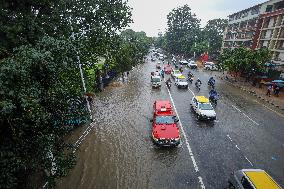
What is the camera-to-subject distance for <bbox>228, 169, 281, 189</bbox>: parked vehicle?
399 inches

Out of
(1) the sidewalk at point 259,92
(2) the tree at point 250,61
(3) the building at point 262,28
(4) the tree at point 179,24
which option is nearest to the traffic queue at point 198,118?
(1) the sidewalk at point 259,92

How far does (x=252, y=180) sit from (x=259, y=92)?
1071 inches

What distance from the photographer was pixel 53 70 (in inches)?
324

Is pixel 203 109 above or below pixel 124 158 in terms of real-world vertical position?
above

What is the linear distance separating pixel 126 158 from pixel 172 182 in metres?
3.55

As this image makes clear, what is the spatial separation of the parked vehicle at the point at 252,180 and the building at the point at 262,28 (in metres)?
38.2

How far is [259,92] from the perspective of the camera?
114 feet

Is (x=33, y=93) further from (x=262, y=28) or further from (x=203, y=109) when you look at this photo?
(x=262, y=28)

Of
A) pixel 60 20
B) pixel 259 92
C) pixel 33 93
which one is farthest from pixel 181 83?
pixel 33 93

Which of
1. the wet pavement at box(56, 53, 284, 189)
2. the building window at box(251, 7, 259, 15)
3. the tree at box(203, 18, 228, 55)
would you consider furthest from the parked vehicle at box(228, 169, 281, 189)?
Answer: the tree at box(203, 18, 228, 55)

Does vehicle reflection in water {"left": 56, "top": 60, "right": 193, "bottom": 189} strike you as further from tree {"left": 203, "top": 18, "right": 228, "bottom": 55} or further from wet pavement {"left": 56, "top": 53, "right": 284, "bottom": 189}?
tree {"left": 203, "top": 18, "right": 228, "bottom": 55}

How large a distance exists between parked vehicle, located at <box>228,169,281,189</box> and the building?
1503 inches

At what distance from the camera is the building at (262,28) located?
4511 cm

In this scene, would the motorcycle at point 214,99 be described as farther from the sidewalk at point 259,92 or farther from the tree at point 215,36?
the tree at point 215,36
